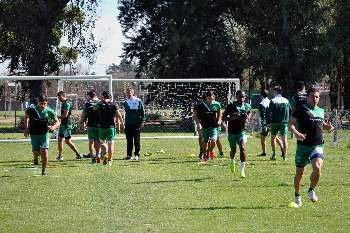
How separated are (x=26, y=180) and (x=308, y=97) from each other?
717cm

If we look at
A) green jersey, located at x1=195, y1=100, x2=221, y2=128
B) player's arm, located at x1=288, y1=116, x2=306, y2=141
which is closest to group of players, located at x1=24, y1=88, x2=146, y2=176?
green jersey, located at x1=195, y1=100, x2=221, y2=128

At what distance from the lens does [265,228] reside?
11102 millimetres

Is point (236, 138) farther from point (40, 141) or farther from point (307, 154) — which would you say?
point (307, 154)

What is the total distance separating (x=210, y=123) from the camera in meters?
22.3

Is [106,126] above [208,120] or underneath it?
underneath

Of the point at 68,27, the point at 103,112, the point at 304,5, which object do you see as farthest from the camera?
the point at 68,27

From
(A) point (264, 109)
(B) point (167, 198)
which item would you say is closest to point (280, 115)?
(A) point (264, 109)

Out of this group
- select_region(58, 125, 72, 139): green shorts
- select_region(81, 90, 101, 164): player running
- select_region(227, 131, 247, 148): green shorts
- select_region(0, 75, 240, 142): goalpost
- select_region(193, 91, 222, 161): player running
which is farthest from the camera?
select_region(0, 75, 240, 142): goalpost

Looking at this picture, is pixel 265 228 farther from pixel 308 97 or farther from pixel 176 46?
pixel 176 46

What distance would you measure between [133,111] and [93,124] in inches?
65.2

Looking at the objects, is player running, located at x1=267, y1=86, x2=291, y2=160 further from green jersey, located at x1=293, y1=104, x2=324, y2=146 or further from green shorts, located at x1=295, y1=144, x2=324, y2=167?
green shorts, located at x1=295, y1=144, x2=324, y2=167

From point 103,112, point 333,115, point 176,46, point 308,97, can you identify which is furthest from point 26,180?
point 176,46

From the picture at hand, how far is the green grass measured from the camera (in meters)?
11.5

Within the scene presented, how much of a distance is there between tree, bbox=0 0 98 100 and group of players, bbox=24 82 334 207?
2599 cm
